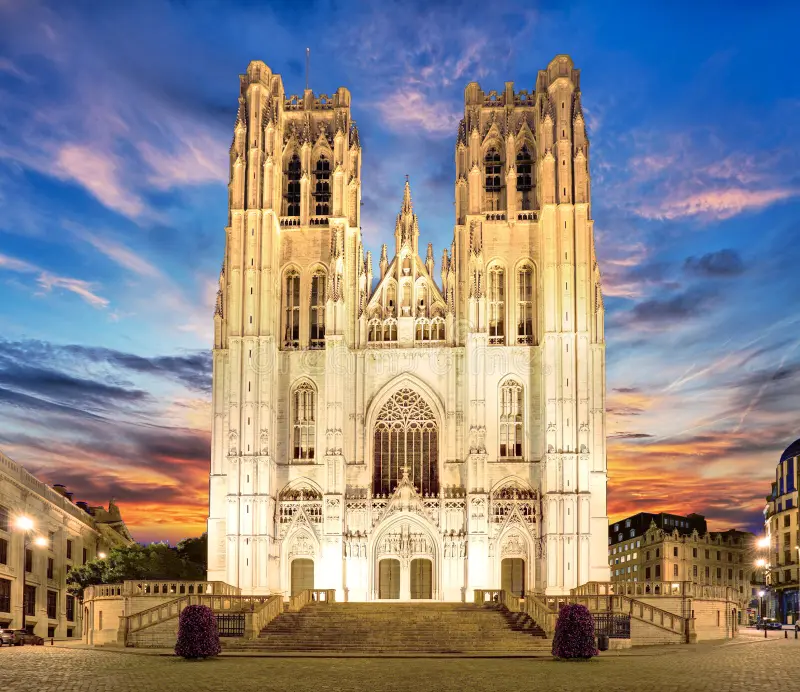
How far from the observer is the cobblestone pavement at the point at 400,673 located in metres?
25.8

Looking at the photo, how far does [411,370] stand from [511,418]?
687 centimetres

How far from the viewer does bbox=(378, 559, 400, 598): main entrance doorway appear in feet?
216

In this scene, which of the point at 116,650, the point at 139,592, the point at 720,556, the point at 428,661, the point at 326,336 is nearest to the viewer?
the point at 428,661

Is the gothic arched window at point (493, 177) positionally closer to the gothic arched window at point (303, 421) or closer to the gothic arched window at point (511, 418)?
the gothic arched window at point (511, 418)

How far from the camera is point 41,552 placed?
71125 millimetres

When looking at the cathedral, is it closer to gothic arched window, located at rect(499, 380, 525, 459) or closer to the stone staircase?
gothic arched window, located at rect(499, 380, 525, 459)

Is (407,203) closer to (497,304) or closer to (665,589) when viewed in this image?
(497,304)

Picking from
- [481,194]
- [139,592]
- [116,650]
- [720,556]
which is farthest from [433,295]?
A: [720,556]

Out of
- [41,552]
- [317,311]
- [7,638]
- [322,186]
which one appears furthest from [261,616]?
[322,186]

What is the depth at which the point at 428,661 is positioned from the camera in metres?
36.6

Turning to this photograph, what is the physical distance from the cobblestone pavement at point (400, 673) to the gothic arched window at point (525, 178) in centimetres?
3789

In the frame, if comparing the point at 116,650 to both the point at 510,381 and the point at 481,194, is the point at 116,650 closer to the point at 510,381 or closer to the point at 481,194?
the point at 510,381

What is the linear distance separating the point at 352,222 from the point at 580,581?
26.7 meters

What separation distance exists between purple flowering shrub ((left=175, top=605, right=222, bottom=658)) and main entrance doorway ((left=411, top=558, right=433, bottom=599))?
30.2 meters
